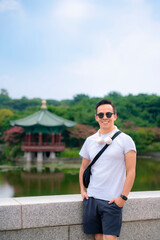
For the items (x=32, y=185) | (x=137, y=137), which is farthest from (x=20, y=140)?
(x=32, y=185)

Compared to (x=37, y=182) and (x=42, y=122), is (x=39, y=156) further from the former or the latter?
(x=37, y=182)

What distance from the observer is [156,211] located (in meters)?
2.71

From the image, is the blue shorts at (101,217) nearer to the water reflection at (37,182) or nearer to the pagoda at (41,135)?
the water reflection at (37,182)

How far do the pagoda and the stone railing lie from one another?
63.2ft

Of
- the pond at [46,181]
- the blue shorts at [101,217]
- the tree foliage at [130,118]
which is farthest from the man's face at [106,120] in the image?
the tree foliage at [130,118]

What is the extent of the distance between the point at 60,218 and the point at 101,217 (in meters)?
0.41

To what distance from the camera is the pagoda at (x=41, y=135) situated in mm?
21897

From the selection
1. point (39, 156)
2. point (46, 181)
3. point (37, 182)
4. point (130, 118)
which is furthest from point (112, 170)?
point (130, 118)

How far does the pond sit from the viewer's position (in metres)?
11.4

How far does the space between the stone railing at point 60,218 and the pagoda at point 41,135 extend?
19.3 meters

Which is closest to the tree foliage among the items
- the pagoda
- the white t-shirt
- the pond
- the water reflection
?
the pagoda

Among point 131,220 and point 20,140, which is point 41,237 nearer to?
point 131,220

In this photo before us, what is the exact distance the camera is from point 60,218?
8.20ft

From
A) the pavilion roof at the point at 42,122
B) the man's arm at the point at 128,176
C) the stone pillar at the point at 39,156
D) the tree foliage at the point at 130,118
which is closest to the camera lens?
the man's arm at the point at 128,176
